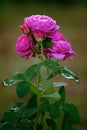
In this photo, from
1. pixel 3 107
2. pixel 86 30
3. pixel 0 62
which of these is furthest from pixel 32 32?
pixel 86 30

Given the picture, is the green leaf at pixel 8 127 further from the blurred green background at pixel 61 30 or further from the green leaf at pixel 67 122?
the blurred green background at pixel 61 30

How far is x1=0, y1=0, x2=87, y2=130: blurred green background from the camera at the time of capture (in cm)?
324

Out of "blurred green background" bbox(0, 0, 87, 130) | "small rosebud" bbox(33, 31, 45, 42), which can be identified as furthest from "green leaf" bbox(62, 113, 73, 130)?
"blurred green background" bbox(0, 0, 87, 130)

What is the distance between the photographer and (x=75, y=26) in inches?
217

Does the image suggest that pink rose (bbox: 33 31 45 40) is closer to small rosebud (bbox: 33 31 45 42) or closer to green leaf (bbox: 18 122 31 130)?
small rosebud (bbox: 33 31 45 42)

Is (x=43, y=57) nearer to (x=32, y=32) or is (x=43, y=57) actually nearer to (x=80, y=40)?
(x=32, y=32)

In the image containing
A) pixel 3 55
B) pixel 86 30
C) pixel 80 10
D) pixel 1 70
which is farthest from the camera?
pixel 80 10

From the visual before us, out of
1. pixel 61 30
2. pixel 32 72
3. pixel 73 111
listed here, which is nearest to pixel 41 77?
pixel 32 72

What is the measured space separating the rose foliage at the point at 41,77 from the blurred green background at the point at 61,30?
117cm

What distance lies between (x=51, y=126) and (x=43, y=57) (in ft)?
0.68

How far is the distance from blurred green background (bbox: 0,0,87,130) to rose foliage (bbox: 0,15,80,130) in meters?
1.17

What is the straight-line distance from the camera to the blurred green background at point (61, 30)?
127 inches

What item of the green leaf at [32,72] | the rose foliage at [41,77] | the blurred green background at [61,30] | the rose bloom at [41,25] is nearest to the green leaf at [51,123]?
the rose foliage at [41,77]

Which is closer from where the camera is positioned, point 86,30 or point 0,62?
point 0,62
